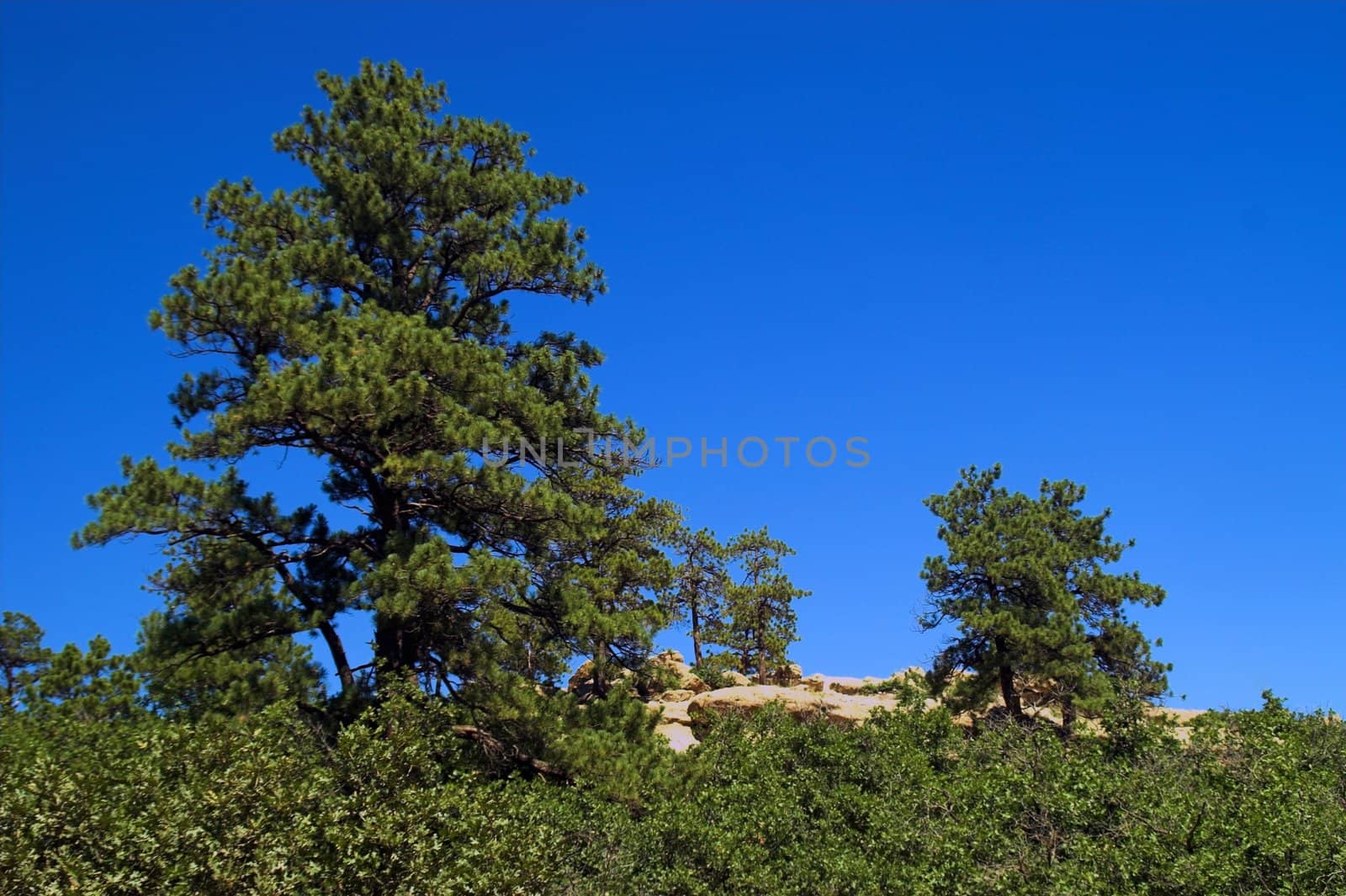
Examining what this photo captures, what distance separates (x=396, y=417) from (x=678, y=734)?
1393cm

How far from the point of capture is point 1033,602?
28281 millimetres

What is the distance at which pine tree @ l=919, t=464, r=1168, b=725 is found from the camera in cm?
2691

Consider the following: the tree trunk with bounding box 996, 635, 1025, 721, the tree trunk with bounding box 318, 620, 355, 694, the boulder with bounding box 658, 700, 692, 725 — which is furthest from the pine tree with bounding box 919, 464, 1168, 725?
the tree trunk with bounding box 318, 620, 355, 694

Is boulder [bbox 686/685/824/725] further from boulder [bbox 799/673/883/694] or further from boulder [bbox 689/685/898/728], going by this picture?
boulder [bbox 799/673/883/694]

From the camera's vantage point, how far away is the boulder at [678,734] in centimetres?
2472

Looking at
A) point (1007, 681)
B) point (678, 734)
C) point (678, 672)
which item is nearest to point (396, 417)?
point (678, 734)

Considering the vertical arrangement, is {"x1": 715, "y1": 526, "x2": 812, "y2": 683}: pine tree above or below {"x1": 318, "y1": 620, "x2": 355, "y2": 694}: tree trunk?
above

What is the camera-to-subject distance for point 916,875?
530 inches

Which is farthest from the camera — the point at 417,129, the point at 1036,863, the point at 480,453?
the point at 417,129

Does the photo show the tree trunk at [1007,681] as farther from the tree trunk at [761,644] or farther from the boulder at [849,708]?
the tree trunk at [761,644]

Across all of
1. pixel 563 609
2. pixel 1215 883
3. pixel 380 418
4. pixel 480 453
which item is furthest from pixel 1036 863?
pixel 380 418

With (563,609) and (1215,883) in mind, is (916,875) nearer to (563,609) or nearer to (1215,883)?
(1215,883)

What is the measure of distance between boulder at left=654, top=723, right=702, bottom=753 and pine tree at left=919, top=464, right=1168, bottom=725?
316 inches

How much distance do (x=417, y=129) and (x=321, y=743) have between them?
1228cm
